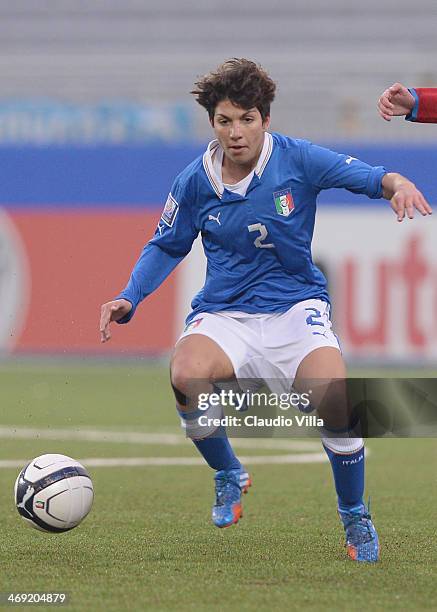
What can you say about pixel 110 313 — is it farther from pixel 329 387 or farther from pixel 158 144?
pixel 158 144

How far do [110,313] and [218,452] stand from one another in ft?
2.88

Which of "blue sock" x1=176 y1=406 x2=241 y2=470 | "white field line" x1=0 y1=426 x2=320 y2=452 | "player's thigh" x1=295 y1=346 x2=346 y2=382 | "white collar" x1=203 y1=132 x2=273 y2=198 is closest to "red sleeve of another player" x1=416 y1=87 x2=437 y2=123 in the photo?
"white collar" x1=203 y1=132 x2=273 y2=198

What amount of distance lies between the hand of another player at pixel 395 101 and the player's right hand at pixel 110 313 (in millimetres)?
1451

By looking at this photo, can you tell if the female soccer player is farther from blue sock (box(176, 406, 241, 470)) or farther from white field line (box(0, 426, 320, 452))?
white field line (box(0, 426, 320, 452))

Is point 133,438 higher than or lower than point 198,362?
lower

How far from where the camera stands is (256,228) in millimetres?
5355

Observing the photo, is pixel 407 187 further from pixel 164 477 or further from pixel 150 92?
pixel 150 92

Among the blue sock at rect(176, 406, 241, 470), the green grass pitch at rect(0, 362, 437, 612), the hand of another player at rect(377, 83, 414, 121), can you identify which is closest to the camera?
the green grass pitch at rect(0, 362, 437, 612)

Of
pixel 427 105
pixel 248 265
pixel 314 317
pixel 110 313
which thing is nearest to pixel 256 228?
pixel 248 265

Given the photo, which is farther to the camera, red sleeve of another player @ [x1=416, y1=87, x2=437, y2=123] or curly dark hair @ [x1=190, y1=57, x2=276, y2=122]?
red sleeve of another player @ [x1=416, y1=87, x2=437, y2=123]

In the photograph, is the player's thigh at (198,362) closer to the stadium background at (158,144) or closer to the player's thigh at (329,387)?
the player's thigh at (329,387)

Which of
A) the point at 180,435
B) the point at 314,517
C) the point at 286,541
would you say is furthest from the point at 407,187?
the point at 180,435

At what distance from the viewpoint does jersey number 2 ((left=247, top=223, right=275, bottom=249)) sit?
17.6ft

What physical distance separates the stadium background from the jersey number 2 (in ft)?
30.8
